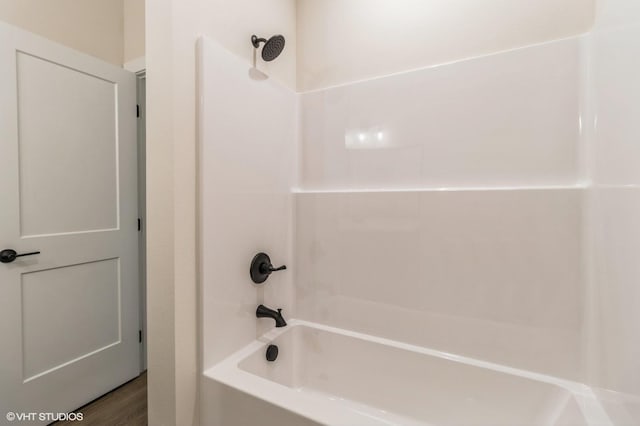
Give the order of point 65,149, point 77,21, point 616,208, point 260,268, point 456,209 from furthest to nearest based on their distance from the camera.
A: point 77,21
point 65,149
point 260,268
point 456,209
point 616,208

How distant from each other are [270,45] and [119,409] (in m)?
2.23

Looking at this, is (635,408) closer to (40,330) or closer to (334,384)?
(334,384)

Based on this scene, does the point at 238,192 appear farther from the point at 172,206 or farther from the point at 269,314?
the point at 269,314

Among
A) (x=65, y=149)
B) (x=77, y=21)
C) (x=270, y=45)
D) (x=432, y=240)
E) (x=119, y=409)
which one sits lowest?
(x=119, y=409)

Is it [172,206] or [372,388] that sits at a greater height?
[172,206]

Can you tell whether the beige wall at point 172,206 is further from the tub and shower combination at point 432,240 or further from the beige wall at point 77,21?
the beige wall at point 77,21

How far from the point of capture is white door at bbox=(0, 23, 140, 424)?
4.91ft

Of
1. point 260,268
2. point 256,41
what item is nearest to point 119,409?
point 260,268

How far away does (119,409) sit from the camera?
1745 mm

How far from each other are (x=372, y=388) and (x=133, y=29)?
296 centimetres

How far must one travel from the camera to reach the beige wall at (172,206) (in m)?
1.11

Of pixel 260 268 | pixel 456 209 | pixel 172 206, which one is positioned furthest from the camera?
pixel 260 268

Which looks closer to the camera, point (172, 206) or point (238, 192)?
point (172, 206)

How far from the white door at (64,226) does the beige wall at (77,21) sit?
31 centimetres
